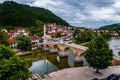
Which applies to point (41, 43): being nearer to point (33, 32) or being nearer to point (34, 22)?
point (33, 32)

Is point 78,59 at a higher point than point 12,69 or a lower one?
lower

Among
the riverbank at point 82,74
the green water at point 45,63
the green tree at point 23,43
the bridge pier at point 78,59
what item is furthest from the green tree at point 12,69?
the green tree at point 23,43

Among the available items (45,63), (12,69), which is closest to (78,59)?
(45,63)

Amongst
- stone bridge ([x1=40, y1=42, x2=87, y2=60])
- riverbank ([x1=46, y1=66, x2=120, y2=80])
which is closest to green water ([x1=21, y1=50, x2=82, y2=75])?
stone bridge ([x1=40, y1=42, x2=87, y2=60])

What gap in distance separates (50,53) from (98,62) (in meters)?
39.9

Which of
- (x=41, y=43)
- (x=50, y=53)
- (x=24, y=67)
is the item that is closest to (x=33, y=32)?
(x=41, y=43)

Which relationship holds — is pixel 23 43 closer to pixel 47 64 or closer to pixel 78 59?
pixel 47 64

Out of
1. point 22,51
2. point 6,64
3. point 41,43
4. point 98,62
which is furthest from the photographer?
point 41,43

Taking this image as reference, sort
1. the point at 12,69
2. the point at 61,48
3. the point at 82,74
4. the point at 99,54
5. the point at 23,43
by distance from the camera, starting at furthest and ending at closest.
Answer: the point at 61,48 < the point at 23,43 < the point at 82,74 < the point at 99,54 < the point at 12,69

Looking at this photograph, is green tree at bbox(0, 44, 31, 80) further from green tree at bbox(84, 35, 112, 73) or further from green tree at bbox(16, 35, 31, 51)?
green tree at bbox(16, 35, 31, 51)

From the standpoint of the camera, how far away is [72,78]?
34.1m

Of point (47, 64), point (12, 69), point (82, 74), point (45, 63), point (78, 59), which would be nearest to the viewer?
point (12, 69)

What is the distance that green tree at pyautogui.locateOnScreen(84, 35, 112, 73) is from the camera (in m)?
33.6

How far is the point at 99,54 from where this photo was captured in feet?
112
